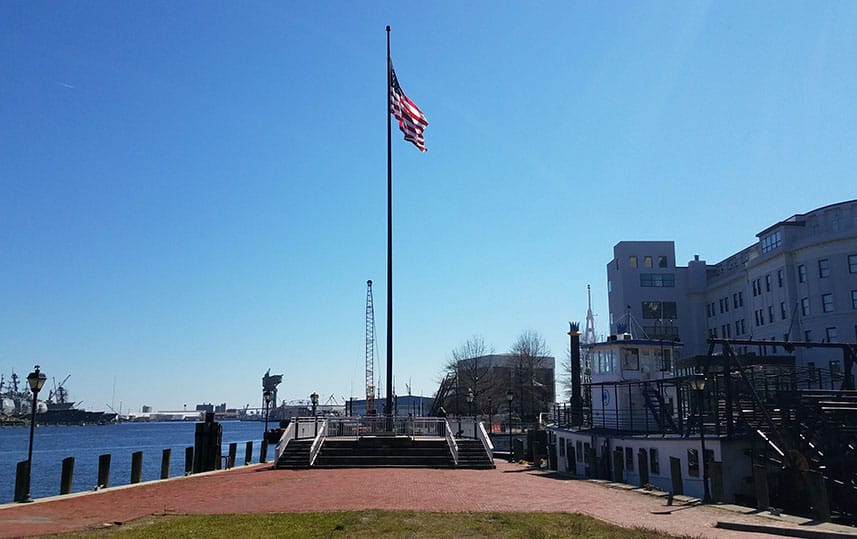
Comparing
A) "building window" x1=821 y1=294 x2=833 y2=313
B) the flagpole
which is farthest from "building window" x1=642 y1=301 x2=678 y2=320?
the flagpole

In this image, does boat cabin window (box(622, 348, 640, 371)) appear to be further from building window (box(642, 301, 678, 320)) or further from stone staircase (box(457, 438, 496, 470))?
building window (box(642, 301, 678, 320))

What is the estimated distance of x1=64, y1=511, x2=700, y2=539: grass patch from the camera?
12.6 metres

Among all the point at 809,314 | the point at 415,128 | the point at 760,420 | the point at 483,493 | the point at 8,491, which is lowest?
the point at 8,491

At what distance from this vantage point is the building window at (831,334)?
191ft

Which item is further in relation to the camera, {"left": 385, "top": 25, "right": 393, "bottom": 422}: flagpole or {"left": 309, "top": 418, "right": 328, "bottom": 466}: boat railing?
{"left": 385, "top": 25, "right": 393, "bottom": 422}: flagpole

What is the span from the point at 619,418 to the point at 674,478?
14.5 meters

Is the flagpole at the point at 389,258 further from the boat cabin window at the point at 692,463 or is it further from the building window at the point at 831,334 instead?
the building window at the point at 831,334

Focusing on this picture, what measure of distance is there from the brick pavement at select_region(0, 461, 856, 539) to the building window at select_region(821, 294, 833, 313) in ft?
146

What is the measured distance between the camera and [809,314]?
60.5 m

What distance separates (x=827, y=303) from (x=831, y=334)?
8.55 feet

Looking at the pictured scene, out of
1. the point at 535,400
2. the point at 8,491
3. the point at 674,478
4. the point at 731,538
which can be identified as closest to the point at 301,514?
the point at 731,538

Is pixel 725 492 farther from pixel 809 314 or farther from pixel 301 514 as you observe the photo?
pixel 809 314

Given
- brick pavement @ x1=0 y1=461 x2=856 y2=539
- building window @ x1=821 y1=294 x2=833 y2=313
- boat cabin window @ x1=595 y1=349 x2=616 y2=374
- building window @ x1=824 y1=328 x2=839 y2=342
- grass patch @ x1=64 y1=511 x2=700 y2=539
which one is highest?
building window @ x1=821 y1=294 x2=833 y2=313

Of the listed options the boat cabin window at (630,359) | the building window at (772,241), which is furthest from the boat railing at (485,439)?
the building window at (772,241)
